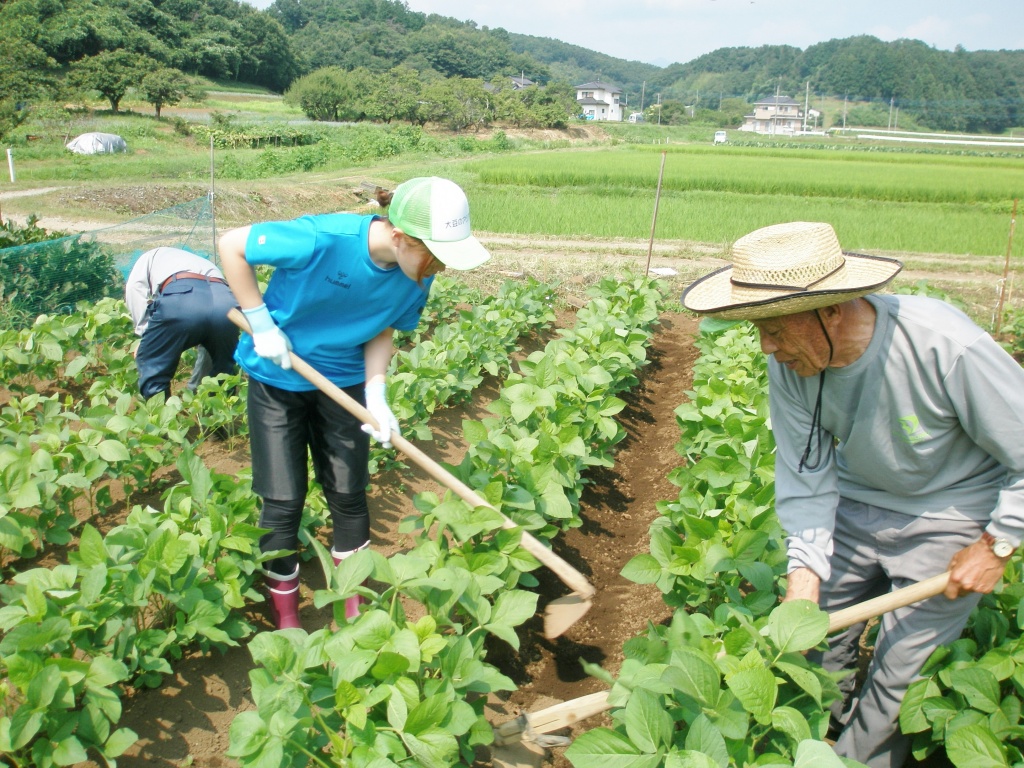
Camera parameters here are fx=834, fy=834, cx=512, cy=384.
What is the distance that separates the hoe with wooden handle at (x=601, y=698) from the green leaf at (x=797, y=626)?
86 millimetres

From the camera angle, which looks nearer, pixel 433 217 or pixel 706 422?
pixel 433 217

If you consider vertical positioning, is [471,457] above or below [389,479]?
above

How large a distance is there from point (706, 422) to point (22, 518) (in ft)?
9.60

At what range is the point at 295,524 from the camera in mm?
2943

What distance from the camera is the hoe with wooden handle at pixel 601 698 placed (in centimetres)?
212

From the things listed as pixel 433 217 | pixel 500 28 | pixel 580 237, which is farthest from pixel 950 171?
pixel 500 28

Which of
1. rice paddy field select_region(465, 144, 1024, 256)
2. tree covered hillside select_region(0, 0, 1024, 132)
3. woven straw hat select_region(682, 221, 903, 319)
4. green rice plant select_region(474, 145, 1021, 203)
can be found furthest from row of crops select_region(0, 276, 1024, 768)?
tree covered hillside select_region(0, 0, 1024, 132)

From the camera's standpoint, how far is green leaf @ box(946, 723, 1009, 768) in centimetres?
196

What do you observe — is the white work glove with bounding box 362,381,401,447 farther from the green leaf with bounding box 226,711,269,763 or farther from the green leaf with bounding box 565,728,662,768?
the green leaf with bounding box 565,728,662,768

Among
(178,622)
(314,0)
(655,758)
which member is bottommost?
(178,622)

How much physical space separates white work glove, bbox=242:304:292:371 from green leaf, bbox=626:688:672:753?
1.56m

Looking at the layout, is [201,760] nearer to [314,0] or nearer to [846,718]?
[846,718]

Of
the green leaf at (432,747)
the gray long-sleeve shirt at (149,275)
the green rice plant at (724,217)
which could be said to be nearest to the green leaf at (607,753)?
the green leaf at (432,747)

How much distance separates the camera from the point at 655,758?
1760 mm
